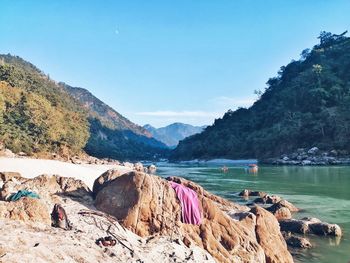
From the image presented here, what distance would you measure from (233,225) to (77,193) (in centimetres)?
655

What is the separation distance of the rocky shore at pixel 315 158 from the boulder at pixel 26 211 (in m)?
87.2

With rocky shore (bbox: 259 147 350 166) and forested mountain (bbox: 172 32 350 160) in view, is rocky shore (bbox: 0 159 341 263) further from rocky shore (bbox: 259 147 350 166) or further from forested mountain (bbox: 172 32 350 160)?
forested mountain (bbox: 172 32 350 160)

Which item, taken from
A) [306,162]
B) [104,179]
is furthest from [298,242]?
[306,162]

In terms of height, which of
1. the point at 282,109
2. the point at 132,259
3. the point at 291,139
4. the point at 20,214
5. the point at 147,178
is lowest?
the point at 132,259

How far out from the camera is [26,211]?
10.5 meters

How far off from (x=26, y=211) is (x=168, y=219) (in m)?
4.96

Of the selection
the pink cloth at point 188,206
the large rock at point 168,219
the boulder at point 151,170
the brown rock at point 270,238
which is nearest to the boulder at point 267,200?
the brown rock at point 270,238

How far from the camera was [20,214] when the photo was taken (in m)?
10.4

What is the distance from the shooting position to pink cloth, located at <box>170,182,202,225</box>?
556 inches

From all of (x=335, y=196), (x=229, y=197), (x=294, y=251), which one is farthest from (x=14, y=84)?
(x=294, y=251)

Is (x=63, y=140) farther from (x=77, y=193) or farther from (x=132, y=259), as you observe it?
(x=132, y=259)

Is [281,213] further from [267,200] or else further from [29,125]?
[29,125]

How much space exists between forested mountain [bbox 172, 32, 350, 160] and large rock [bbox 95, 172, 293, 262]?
91909mm

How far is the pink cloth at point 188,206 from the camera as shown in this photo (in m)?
14.1
